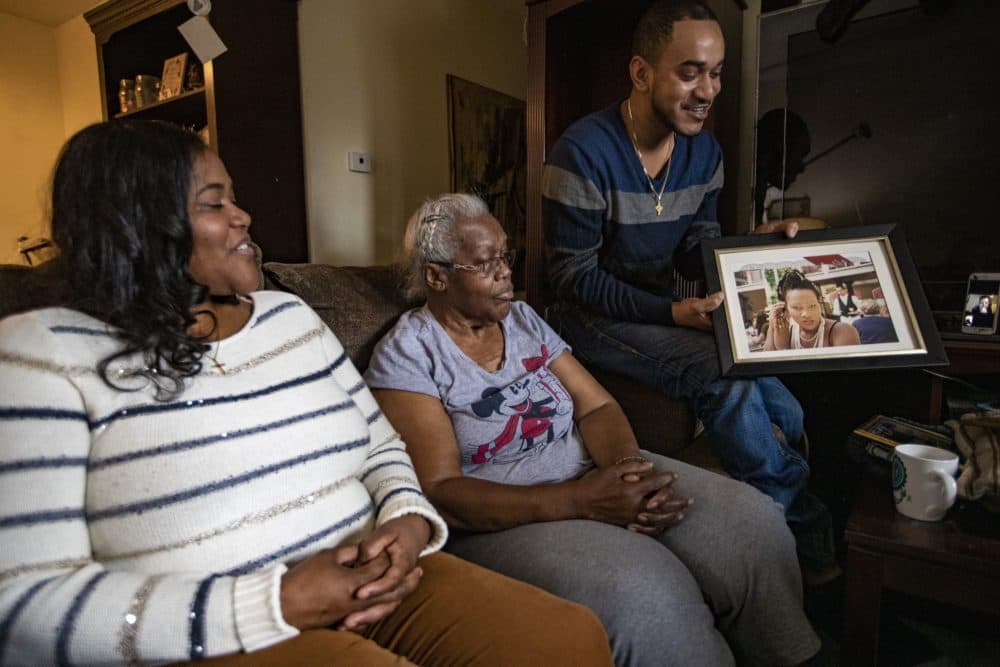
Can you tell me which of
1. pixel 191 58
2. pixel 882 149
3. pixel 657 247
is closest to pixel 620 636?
pixel 657 247

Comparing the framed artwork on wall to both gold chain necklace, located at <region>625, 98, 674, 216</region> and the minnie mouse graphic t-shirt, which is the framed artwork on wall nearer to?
gold chain necklace, located at <region>625, 98, 674, 216</region>

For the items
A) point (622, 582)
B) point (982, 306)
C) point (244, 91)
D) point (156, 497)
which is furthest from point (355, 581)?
point (244, 91)

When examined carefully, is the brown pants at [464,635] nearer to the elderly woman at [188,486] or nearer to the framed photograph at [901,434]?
the elderly woman at [188,486]

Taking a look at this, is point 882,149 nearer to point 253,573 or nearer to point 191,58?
point 253,573

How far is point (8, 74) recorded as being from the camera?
10.9ft

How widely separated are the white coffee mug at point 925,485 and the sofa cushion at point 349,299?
1050 millimetres

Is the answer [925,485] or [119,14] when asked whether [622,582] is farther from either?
[119,14]

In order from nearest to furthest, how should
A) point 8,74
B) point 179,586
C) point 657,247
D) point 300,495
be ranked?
point 179,586, point 300,495, point 657,247, point 8,74

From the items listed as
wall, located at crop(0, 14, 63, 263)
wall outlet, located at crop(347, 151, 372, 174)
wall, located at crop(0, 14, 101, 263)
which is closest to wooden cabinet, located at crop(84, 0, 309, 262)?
wall outlet, located at crop(347, 151, 372, 174)

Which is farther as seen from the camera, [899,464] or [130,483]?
[899,464]

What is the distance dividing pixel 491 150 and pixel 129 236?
2.76 meters

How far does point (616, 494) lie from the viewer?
1028 millimetres

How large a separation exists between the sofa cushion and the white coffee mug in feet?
3.44

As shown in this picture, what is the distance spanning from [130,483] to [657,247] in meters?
1.27
